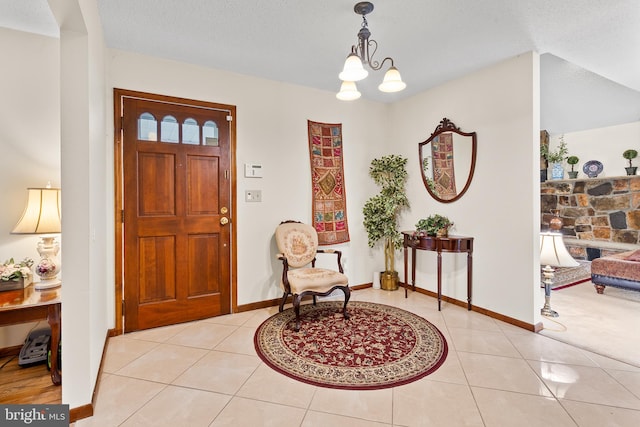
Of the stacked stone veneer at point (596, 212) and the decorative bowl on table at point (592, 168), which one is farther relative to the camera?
the decorative bowl on table at point (592, 168)

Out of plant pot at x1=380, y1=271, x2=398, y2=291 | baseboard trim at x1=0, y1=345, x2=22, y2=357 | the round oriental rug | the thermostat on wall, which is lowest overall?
the round oriental rug

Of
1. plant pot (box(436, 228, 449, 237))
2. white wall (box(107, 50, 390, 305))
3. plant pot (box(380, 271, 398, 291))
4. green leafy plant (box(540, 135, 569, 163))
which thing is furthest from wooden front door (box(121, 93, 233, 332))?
green leafy plant (box(540, 135, 569, 163))

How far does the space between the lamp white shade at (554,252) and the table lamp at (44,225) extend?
13.0 ft

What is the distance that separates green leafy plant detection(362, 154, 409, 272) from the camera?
13.2 ft

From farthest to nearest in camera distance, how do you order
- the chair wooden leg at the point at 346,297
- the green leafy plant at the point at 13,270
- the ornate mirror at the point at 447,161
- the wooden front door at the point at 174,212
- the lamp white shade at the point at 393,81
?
the ornate mirror at the point at 447,161 < the chair wooden leg at the point at 346,297 < the wooden front door at the point at 174,212 < the lamp white shade at the point at 393,81 < the green leafy plant at the point at 13,270

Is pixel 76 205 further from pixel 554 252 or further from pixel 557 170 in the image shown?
pixel 557 170

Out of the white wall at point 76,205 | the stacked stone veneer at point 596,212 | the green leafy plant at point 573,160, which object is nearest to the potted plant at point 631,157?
the stacked stone veneer at point 596,212

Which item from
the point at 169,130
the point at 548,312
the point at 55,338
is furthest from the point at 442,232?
the point at 55,338

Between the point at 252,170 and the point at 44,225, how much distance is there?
178cm

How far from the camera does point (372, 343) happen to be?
2.58 m

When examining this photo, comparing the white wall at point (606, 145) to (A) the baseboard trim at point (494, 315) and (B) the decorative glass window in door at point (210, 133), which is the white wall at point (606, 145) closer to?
(A) the baseboard trim at point (494, 315)

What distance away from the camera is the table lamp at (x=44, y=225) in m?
2.09

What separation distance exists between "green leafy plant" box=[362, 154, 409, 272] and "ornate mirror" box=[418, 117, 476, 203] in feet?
1.07

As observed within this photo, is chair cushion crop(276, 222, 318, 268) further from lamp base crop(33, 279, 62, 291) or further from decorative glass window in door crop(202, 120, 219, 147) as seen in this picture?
lamp base crop(33, 279, 62, 291)
